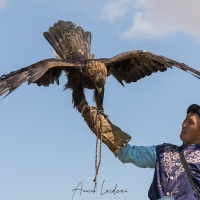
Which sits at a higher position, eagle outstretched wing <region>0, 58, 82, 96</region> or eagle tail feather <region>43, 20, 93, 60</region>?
eagle tail feather <region>43, 20, 93, 60</region>

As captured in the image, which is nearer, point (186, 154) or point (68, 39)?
point (186, 154)

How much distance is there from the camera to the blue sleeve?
147 inches

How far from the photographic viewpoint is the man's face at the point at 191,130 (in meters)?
3.71

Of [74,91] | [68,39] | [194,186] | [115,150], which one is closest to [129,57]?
[74,91]

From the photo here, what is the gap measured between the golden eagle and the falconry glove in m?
1.18

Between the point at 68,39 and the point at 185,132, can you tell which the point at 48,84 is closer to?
the point at 68,39

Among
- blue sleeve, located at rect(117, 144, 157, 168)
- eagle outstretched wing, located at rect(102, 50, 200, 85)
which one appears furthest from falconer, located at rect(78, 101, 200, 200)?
eagle outstretched wing, located at rect(102, 50, 200, 85)

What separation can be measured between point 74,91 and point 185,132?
2.62m

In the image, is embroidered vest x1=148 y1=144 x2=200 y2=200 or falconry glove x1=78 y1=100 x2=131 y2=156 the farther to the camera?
falconry glove x1=78 y1=100 x2=131 y2=156

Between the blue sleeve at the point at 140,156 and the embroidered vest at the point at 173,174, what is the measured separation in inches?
1.9

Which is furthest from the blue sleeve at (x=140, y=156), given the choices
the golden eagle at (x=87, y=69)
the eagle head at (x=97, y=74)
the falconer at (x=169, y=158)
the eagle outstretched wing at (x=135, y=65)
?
the eagle head at (x=97, y=74)

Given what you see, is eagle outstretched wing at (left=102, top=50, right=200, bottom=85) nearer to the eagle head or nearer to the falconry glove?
the eagle head

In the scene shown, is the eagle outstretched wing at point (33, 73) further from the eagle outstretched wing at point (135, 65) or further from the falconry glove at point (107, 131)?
the falconry glove at point (107, 131)

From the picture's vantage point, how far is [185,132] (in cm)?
372
